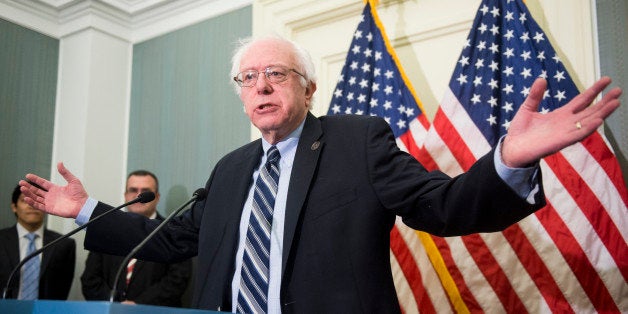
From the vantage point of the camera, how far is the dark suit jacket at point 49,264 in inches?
167

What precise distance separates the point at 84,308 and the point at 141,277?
3.22 meters

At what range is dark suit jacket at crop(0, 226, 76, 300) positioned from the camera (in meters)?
4.23

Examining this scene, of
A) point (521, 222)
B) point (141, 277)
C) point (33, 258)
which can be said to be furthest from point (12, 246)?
point (521, 222)

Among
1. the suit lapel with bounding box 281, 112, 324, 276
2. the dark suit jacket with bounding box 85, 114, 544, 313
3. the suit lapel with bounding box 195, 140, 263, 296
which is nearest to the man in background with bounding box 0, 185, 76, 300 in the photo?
the dark suit jacket with bounding box 85, 114, 544, 313

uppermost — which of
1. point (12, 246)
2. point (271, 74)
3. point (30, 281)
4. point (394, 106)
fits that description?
point (394, 106)

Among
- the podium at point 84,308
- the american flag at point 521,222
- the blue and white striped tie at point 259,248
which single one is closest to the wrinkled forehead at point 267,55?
the blue and white striped tie at point 259,248

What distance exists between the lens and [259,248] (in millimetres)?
1676

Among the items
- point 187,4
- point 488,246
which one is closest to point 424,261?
point 488,246

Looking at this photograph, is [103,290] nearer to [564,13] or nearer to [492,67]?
[492,67]

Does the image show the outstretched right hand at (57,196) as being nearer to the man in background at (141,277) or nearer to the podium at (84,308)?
the podium at (84,308)

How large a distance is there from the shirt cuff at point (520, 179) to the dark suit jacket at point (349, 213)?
0.04ft

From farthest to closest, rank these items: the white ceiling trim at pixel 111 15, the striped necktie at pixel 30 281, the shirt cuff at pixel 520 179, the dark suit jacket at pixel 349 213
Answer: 1. the white ceiling trim at pixel 111 15
2. the striped necktie at pixel 30 281
3. the dark suit jacket at pixel 349 213
4. the shirt cuff at pixel 520 179

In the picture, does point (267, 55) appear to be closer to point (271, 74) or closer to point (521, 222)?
point (271, 74)

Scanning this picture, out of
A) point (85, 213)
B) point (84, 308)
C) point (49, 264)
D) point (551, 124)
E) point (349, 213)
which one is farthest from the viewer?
point (49, 264)
